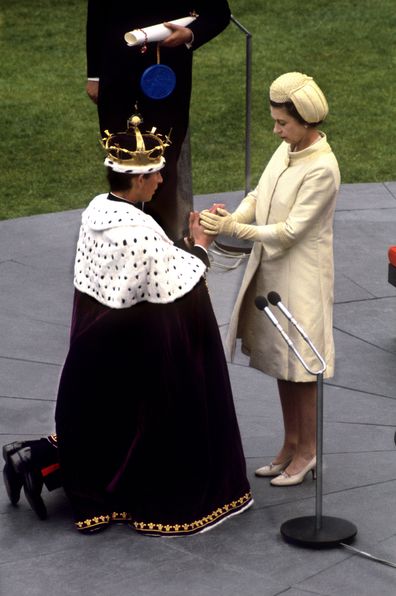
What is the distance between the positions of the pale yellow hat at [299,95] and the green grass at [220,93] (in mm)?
5618

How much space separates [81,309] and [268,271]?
0.94 meters

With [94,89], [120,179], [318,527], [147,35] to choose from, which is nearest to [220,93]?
[94,89]

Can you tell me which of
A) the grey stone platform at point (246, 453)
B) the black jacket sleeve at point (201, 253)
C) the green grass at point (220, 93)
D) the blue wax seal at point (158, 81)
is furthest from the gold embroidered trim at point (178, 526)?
the green grass at point (220, 93)

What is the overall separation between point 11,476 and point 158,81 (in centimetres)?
270

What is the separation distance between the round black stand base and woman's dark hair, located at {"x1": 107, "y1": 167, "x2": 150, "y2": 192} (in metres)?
1.68

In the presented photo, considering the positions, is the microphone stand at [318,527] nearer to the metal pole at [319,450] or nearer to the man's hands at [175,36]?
the metal pole at [319,450]

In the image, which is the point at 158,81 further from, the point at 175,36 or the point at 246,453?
the point at 246,453

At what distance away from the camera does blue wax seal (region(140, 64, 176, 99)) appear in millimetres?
8039

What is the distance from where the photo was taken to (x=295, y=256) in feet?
21.5

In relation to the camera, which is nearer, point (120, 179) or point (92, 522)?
point (120, 179)

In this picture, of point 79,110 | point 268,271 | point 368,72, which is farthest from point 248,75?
point 368,72

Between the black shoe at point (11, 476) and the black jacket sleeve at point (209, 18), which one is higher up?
the black jacket sleeve at point (209, 18)

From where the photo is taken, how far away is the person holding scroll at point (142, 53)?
8148 mm

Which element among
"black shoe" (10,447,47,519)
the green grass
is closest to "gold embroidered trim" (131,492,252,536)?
"black shoe" (10,447,47,519)
